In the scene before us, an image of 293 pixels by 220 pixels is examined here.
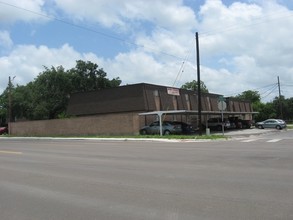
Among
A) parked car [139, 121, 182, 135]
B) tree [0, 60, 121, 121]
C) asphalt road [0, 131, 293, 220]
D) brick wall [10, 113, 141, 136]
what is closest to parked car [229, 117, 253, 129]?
parked car [139, 121, 182, 135]

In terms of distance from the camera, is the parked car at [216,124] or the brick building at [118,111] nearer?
the brick building at [118,111]

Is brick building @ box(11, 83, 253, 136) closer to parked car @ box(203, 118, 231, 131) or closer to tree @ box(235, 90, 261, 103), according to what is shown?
parked car @ box(203, 118, 231, 131)

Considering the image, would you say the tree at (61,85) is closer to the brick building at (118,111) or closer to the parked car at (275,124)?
the brick building at (118,111)

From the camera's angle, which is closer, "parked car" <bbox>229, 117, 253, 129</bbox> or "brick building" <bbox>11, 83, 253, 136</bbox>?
"brick building" <bbox>11, 83, 253, 136</bbox>

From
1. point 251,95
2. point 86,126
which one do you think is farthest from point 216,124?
point 251,95

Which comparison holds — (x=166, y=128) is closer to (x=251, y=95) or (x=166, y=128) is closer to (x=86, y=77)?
(x=86, y=77)

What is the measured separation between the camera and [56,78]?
213ft

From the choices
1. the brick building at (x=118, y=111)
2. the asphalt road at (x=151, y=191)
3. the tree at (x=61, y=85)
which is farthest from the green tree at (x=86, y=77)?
the asphalt road at (x=151, y=191)

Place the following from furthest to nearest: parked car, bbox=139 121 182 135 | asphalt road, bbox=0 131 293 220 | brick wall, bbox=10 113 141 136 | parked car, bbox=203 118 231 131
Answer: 1. parked car, bbox=203 118 231 131
2. brick wall, bbox=10 113 141 136
3. parked car, bbox=139 121 182 135
4. asphalt road, bbox=0 131 293 220

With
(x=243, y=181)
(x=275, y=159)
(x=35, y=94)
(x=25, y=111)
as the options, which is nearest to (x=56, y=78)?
(x=35, y=94)

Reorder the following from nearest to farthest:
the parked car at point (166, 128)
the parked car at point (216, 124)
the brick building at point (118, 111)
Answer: the parked car at point (166, 128), the brick building at point (118, 111), the parked car at point (216, 124)

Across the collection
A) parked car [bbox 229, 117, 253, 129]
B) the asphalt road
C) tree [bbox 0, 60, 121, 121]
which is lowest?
the asphalt road

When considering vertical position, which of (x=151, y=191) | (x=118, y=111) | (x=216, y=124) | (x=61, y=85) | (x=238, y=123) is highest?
(x=61, y=85)

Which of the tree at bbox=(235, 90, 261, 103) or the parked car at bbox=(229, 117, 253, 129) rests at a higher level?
the tree at bbox=(235, 90, 261, 103)
